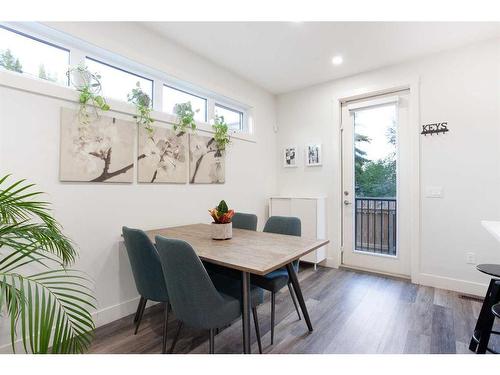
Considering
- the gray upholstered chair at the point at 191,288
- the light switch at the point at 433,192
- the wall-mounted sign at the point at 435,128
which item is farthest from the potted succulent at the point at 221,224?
the wall-mounted sign at the point at 435,128

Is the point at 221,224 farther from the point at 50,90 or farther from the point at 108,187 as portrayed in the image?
the point at 50,90

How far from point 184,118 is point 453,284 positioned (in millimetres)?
3485

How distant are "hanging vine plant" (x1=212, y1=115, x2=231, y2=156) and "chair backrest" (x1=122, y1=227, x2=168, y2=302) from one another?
164 centimetres

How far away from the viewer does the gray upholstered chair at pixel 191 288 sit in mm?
1373

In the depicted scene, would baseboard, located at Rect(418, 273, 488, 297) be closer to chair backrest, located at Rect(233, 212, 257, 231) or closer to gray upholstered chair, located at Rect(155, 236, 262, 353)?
chair backrest, located at Rect(233, 212, 257, 231)

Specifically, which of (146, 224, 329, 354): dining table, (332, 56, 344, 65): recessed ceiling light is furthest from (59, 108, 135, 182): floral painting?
(332, 56, 344, 65): recessed ceiling light

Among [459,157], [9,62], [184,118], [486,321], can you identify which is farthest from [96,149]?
[459,157]

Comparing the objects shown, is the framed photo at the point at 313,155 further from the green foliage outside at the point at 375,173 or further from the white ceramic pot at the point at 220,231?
the white ceramic pot at the point at 220,231

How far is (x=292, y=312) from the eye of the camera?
2.41 meters

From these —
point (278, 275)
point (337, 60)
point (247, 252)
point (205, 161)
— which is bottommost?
point (278, 275)

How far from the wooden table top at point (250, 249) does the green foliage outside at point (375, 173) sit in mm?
2023

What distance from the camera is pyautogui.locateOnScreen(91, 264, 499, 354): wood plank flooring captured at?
1.87 meters

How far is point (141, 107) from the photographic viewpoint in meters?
2.38
